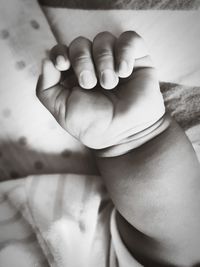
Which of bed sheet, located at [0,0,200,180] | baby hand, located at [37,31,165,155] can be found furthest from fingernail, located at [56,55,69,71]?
bed sheet, located at [0,0,200,180]

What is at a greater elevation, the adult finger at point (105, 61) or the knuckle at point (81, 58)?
the knuckle at point (81, 58)

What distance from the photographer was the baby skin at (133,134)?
391 millimetres

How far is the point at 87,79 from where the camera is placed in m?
0.38

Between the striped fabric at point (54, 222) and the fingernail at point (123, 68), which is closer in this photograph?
the fingernail at point (123, 68)

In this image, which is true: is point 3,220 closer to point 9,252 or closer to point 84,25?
point 9,252

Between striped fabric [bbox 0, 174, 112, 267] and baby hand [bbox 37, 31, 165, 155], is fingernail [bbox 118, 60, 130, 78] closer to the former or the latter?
baby hand [bbox 37, 31, 165, 155]

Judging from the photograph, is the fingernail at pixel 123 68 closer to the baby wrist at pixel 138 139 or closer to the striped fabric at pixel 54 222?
the baby wrist at pixel 138 139

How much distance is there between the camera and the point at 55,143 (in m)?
0.53

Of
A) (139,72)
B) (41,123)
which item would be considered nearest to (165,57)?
(139,72)

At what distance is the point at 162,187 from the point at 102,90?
0.14m

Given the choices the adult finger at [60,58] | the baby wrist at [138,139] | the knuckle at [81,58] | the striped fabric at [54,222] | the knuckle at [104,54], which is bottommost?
the striped fabric at [54,222]

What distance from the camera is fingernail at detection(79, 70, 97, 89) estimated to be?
1.23 feet

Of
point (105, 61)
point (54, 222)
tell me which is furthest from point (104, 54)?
point (54, 222)

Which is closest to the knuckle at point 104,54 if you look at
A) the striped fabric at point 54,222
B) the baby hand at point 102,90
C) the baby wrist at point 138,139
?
the baby hand at point 102,90
